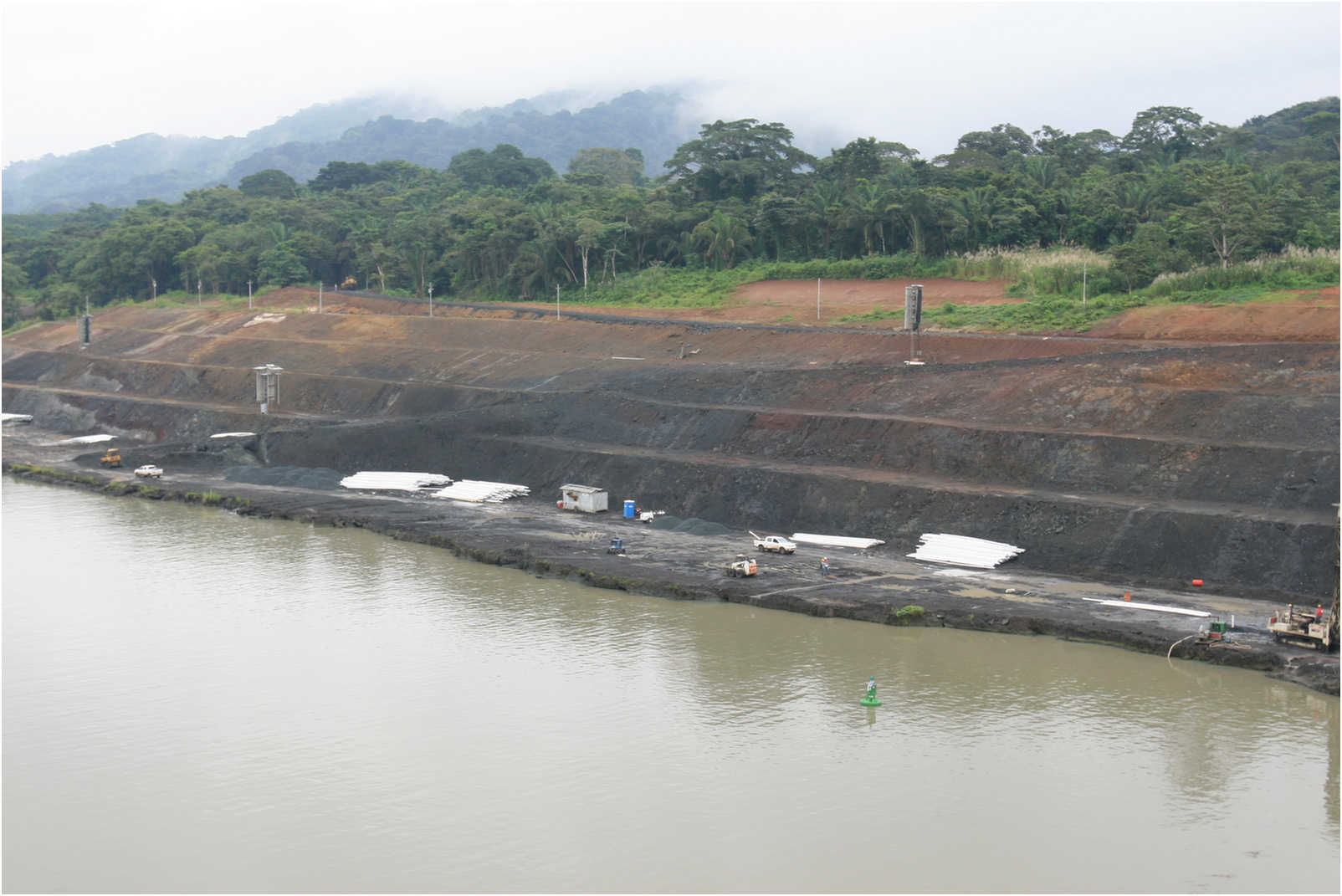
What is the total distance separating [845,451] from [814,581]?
33.4ft

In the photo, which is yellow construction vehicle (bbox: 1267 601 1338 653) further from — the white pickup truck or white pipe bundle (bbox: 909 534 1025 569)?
the white pickup truck

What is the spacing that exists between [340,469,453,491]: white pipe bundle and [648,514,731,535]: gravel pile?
1090cm

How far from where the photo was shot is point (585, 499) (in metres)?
44.1

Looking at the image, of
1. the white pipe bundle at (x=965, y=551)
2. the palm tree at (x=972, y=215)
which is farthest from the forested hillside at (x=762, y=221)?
the white pipe bundle at (x=965, y=551)

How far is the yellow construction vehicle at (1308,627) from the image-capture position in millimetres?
27734

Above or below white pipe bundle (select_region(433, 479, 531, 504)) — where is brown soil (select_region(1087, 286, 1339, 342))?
above

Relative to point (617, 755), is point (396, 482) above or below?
above

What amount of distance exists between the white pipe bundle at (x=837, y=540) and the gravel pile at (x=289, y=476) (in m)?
20.0

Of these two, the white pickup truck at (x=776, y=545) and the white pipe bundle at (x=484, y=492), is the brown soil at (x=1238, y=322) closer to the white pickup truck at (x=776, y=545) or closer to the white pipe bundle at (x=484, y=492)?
the white pickup truck at (x=776, y=545)

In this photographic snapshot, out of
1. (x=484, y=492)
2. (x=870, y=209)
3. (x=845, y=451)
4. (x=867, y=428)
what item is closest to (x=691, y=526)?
(x=845, y=451)

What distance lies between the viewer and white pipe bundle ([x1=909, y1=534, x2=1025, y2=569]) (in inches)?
1400

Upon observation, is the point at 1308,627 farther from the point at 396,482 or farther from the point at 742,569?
the point at 396,482

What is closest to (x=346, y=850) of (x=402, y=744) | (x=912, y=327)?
(x=402, y=744)

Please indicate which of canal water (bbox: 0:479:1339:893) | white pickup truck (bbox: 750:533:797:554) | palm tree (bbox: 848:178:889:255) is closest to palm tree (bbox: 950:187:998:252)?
palm tree (bbox: 848:178:889:255)
